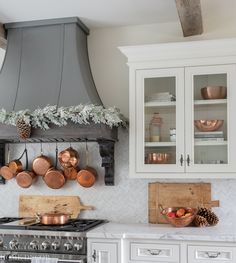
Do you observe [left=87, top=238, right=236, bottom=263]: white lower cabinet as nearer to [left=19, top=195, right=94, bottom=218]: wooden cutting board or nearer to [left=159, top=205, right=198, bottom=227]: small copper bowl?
[left=159, top=205, right=198, bottom=227]: small copper bowl

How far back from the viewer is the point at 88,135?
309cm

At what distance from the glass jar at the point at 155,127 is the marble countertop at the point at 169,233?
2.18 feet

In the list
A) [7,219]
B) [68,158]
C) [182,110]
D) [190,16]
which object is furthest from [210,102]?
[7,219]

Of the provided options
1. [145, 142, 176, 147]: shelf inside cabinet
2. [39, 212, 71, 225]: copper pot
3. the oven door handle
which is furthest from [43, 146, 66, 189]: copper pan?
[145, 142, 176, 147]: shelf inside cabinet

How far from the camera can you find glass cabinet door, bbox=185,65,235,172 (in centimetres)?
306

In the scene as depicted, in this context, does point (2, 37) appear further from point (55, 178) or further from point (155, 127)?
point (155, 127)

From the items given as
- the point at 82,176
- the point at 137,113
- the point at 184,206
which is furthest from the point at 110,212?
the point at 137,113

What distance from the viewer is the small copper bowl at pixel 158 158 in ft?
10.3

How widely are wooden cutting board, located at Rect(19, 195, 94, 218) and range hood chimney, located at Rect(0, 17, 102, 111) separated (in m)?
0.82

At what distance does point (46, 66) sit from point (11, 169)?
0.92 meters

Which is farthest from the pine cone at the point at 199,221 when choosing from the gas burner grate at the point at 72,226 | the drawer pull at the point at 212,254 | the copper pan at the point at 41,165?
the copper pan at the point at 41,165

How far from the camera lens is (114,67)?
3588mm

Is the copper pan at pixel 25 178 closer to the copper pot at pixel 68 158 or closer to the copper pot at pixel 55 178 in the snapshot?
the copper pot at pixel 55 178

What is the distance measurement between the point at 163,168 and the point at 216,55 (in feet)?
2.99
